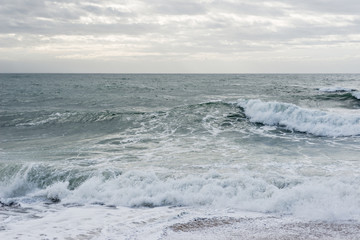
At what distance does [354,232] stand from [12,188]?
8336 mm

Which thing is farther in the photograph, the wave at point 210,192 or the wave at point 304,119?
the wave at point 304,119

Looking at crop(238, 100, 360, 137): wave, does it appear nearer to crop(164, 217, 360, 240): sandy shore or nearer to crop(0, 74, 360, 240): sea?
crop(0, 74, 360, 240): sea

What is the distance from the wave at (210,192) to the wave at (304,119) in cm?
779

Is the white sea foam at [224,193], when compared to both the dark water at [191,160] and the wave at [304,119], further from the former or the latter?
the wave at [304,119]

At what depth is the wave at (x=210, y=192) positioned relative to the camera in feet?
23.3

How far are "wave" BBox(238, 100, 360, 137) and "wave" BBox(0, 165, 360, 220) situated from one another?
7.79 meters

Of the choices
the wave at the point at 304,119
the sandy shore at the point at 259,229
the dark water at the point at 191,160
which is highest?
the wave at the point at 304,119

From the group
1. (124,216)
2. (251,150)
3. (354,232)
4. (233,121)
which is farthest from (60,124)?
(354,232)

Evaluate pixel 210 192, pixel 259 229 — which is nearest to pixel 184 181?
pixel 210 192

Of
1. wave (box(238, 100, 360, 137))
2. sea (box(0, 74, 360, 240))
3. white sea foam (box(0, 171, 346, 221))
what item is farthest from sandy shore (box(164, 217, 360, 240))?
wave (box(238, 100, 360, 137))

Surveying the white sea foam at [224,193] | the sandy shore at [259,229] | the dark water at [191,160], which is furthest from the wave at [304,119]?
the sandy shore at [259,229]

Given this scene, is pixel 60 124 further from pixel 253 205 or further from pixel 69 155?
pixel 253 205

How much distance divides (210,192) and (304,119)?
11464 mm

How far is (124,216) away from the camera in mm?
6898
